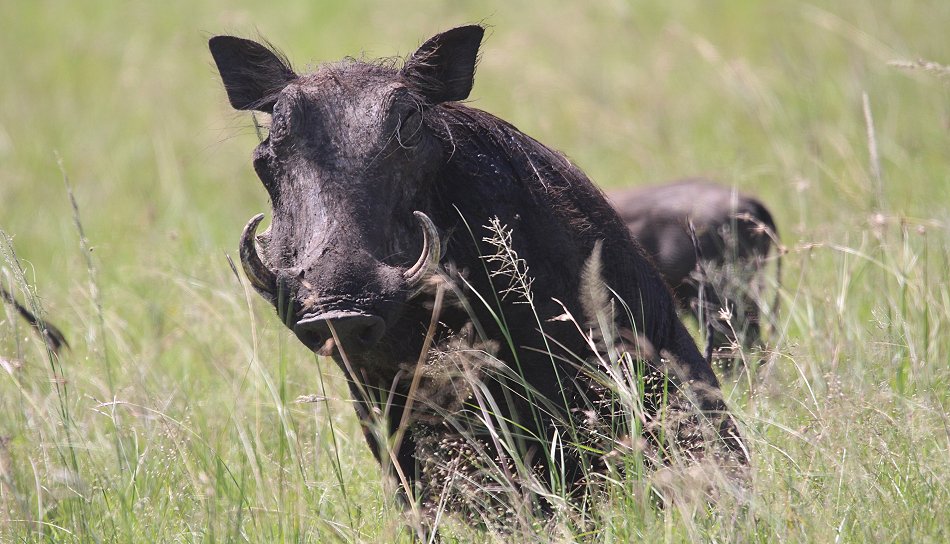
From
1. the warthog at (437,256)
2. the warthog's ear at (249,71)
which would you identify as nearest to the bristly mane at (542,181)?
the warthog at (437,256)

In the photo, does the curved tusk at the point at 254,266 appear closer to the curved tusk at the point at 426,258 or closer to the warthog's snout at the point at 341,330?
the warthog's snout at the point at 341,330

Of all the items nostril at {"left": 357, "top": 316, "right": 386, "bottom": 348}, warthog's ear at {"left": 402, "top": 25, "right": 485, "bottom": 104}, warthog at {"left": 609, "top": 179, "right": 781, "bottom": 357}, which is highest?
warthog's ear at {"left": 402, "top": 25, "right": 485, "bottom": 104}

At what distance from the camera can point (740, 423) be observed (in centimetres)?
307

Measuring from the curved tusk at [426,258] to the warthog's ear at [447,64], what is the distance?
23.4 inches

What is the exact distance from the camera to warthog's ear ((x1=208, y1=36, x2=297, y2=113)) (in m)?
3.48

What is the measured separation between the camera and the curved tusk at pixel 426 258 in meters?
2.91

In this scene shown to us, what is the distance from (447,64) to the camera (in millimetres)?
3447

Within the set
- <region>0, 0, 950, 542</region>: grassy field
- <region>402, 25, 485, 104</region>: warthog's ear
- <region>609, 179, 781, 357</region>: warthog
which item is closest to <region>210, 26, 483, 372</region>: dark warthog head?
<region>402, 25, 485, 104</region>: warthog's ear

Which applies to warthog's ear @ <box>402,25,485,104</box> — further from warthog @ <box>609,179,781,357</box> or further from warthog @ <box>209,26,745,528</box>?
warthog @ <box>609,179,781,357</box>

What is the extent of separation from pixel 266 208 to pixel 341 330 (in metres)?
5.02

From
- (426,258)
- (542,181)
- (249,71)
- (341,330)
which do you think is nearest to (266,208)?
(249,71)

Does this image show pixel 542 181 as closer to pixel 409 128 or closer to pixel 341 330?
pixel 409 128

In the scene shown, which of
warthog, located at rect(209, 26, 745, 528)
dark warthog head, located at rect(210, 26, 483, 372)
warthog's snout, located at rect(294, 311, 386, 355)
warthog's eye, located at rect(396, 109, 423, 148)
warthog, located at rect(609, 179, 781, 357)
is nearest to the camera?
warthog's snout, located at rect(294, 311, 386, 355)

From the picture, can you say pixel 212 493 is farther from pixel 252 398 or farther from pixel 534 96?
pixel 534 96
